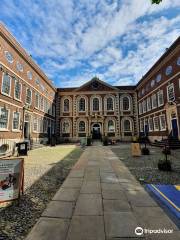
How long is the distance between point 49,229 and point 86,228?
2.20 feet

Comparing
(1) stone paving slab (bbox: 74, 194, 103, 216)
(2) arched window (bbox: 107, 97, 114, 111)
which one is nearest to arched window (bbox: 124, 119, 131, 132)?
(2) arched window (bbox: 107, 97, 114, 111)

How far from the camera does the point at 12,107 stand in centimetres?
1452

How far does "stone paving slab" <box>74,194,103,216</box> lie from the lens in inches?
130

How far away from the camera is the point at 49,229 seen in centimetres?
272

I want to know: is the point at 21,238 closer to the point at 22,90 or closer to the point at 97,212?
the point at 97,212

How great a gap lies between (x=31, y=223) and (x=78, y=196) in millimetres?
1509

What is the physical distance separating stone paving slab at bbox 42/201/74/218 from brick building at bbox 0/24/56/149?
11.1m

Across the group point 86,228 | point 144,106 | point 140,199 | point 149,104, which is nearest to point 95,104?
point 144,106

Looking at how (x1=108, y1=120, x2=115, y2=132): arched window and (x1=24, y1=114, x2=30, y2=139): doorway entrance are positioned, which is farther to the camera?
(x1=108, y1=120, x2=115, y2=132): arched window

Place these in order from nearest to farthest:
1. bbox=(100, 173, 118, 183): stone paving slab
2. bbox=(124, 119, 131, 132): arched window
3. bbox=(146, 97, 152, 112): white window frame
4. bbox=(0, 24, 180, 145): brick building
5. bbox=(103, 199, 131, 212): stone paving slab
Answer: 1. bbox=(103, 199, 131, 212): stone paving slab
2. bbox=(100, 173, 118, 183): stone paving slab
3. bbox=(0, 24, 180, 145): brick building
4. bbox=(146, 97, 152, 112): white window frame
5. bbox=(124, 119, 131, 132): arched window

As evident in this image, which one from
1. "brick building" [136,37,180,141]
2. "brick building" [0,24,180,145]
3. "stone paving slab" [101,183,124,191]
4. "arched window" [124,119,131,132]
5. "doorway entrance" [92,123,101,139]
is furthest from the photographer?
"doorway entrance" [92,123,101,139]

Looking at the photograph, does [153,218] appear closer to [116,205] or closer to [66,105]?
[116,205]

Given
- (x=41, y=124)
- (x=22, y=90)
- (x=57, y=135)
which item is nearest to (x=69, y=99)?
(x=57, y=135)

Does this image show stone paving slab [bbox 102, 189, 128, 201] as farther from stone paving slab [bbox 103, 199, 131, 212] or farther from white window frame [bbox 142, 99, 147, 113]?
white window frame [bbox 142, 99, 147, 113]
